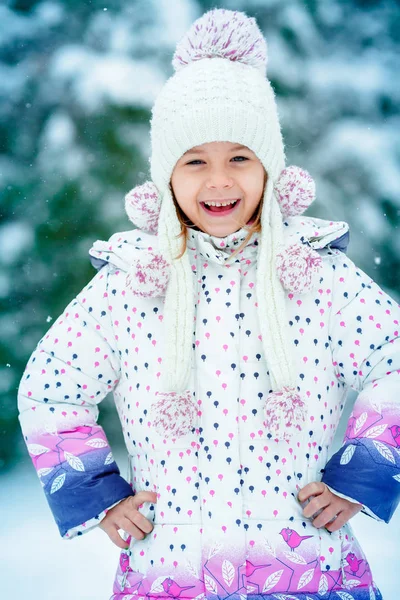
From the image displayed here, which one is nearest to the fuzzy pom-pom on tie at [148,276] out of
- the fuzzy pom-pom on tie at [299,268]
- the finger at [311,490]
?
the fuzzy pom-pom on tie at [299,268]

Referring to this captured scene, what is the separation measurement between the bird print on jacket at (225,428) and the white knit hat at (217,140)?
0.05 metres

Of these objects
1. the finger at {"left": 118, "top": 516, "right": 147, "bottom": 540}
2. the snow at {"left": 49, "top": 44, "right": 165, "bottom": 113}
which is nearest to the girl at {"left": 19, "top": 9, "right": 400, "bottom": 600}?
the finger at {"left": 118, "top": 516, "right": 147, "bottom": 540}

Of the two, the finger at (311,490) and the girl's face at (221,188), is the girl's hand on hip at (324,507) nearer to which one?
the finger at (311,490)

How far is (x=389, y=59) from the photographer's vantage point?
95.4 inches

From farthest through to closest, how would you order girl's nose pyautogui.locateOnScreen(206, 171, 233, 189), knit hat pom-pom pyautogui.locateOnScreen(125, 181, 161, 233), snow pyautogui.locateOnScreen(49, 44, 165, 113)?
snow pyautogui.locateOnScreen(49, 44, 165, 113) → knit hat pom-pom pyautogui.locateOnScreen(125, 181, 161, 233) → girl's nose pyautogui.locateOnScreen(206, 171, 233, 189)

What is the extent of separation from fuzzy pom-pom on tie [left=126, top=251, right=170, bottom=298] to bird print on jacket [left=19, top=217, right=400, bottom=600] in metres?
0.06

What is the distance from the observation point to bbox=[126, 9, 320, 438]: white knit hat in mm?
1324

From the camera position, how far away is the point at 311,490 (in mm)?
1336

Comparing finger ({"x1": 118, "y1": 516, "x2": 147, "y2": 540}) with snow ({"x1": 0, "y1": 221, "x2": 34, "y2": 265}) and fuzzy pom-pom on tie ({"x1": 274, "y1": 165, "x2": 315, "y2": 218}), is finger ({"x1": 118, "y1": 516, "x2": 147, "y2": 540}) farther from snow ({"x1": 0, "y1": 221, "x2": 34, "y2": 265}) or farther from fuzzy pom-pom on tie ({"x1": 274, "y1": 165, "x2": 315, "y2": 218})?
snow ({"x1": 0, "y1": 221, "x2": 34, "y2": 265})

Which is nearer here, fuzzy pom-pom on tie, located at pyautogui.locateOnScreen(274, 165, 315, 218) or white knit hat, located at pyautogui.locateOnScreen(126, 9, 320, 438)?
white knit hat, located at pyautogui.locateOnScreen(126, 9, 320, 438)

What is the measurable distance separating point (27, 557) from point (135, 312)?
106 cm

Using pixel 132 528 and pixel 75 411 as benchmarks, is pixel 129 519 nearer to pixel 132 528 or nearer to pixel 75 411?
pixel 132 528

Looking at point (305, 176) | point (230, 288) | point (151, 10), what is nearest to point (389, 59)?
point (151, 10)

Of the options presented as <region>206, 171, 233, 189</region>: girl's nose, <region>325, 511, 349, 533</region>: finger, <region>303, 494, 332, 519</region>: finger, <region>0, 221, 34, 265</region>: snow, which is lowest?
<region>325, 511, 349, 533</region>: finger
